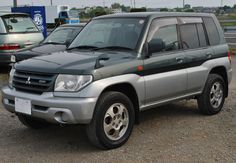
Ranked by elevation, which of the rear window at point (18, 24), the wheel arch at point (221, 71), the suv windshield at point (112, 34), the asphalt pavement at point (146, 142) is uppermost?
the rear window at point (18, 24)

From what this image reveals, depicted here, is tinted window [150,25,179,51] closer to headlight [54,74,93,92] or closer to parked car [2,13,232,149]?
parked car [2,13,232,149]

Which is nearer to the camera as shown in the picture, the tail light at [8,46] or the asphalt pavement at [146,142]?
the asphalt pavement at [146,142]

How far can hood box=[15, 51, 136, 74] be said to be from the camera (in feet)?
15.3

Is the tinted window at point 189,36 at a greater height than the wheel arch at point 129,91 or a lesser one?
greater

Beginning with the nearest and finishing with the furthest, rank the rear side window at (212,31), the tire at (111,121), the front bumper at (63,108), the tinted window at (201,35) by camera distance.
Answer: the front bumper at (63,108) < the tire at (111,121) < the tinted window at (201,35) < the rear side window at (212,31)

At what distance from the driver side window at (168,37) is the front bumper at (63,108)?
5.09ft

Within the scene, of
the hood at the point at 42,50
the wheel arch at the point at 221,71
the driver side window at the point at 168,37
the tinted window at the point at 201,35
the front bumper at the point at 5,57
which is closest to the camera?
the driver side window at the point at 168,37

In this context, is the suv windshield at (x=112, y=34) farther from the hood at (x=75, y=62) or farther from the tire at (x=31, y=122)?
the tire at (x=31, y=122)

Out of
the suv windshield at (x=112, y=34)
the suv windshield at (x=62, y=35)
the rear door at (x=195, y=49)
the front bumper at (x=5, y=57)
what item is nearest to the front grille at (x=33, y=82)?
the suv windshield at (x=112, y=34)

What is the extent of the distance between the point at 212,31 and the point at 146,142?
8.30 feet

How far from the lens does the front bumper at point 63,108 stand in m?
4.50

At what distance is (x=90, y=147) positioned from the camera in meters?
5.07

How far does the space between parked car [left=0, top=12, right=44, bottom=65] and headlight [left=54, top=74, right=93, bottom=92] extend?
6684 millimetres

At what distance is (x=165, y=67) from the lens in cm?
554
